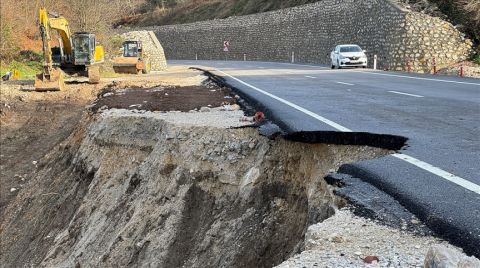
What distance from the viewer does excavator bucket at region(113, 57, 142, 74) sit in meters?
32.2

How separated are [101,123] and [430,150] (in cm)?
819

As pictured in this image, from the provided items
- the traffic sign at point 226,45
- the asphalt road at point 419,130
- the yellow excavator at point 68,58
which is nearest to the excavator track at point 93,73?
the yellow excavator at point 68,58

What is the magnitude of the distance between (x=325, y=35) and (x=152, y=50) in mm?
14111

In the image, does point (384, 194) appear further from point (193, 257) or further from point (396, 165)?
point (193, 257)

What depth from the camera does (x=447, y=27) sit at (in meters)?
26.4

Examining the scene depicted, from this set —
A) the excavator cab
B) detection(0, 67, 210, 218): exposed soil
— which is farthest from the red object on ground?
the excavator cab

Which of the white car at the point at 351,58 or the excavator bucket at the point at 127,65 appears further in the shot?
the excavator bucket at the point at 127,65

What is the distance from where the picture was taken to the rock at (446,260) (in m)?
2.75

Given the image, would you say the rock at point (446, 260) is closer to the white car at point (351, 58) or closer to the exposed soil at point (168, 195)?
the exposed soil at point (168, 195)

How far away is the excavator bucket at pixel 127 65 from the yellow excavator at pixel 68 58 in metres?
5.05

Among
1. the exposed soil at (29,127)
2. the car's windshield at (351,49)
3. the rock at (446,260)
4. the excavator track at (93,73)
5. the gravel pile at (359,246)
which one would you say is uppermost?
the car's windshield at (351,49)

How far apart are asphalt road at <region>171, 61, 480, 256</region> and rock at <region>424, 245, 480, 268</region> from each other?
77 centimetres

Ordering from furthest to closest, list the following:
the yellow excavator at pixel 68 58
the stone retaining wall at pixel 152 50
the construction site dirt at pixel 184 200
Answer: the stone retaining wall at pixel 152 50
the yellow excavator at pixel 68 58
the construction site dirt at pixel 184 200

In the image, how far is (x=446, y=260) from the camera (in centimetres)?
277
